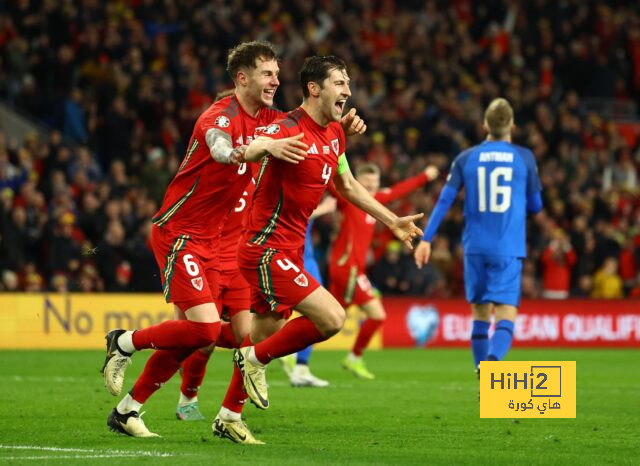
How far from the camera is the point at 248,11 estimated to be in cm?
2531

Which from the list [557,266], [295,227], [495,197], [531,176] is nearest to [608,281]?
[557,266]

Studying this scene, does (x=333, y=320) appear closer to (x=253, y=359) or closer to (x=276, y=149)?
(x=253, y=359)

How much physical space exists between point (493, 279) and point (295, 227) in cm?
360

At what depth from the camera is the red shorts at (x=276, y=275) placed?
8141mm

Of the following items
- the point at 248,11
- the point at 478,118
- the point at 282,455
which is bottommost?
the point at 282,455

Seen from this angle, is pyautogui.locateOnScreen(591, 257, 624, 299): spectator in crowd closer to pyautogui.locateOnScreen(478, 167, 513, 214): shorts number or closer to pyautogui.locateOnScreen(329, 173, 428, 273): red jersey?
pyautogui.locateOnScreen(329, 173, 428, 273): red jersey

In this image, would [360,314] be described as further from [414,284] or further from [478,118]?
[478,118]

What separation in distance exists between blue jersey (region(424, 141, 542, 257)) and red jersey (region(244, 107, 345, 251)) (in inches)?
129

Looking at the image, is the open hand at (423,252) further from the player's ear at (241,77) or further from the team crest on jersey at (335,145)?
the player's ear at (241,77)

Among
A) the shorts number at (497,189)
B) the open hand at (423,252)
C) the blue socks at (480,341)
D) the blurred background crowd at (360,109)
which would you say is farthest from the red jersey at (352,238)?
the blurred background crowd at (360,109)

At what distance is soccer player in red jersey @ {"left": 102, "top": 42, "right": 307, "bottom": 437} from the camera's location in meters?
8.23

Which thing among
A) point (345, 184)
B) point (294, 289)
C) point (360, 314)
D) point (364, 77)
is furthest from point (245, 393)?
point (364, 77)

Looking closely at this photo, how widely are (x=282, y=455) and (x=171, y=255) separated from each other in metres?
1.60

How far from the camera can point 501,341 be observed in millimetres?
11211
